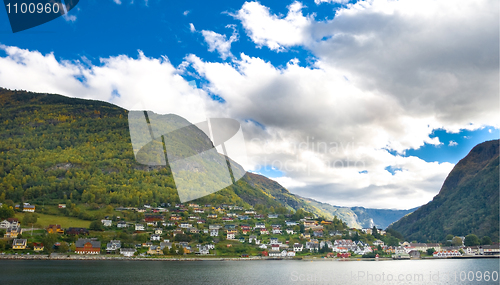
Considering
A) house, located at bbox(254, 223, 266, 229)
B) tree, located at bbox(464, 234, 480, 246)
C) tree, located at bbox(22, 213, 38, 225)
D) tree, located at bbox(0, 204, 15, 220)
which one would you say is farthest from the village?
tree, located at bbox(0, 204, 15, 220)

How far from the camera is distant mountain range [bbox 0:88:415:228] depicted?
291ft

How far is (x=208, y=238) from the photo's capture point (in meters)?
66.6

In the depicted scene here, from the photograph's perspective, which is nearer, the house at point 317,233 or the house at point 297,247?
the house at point 297,247

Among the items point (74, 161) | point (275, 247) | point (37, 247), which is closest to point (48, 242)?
point (37, 247)

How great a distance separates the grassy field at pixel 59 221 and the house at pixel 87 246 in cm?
1187

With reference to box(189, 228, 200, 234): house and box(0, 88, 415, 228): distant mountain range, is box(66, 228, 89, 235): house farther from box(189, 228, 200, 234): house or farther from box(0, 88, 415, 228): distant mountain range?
box(189, 228, 200, 234): house

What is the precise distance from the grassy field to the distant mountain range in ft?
43.2

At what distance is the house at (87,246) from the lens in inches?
2055

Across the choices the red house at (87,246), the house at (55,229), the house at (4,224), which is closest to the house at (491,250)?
the red house at (87,246)

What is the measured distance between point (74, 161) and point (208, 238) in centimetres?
6138

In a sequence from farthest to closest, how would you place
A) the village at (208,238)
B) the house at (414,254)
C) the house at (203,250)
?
the house at (414,254), the house at (203,250), the village at (208,238)

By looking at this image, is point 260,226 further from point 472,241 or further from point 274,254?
point 472,241

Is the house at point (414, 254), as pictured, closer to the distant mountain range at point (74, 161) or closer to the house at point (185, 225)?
the distant mountain range at point (74, 161)

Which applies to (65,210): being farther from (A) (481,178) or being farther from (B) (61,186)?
(A) (481,178)
